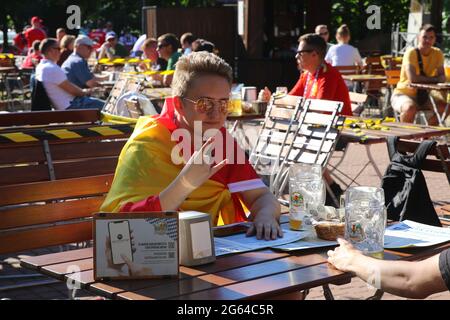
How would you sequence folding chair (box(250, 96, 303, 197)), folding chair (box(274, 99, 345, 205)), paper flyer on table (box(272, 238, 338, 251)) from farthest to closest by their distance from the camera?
folding chair (box(250, 96, 303, 197)) → folding chair (box(274, 99, 345, 205)) → paper flyer on table (box(272, 238, 338, 251))

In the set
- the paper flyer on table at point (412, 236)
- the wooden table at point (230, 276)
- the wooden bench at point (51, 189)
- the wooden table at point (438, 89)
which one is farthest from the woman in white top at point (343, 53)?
the wooden table at point (230, 276)

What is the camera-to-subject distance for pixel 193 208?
12.1 ft

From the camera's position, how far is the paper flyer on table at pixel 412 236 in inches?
129

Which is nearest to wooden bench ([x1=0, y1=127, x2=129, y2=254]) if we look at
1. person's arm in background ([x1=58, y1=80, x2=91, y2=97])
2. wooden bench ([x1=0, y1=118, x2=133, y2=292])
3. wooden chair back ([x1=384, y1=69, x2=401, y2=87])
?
wooden bench ([x1=0, y1=118, x2=133, y2=292])

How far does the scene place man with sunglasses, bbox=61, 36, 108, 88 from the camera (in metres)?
12.2

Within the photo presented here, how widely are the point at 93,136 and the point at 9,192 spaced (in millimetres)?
1735

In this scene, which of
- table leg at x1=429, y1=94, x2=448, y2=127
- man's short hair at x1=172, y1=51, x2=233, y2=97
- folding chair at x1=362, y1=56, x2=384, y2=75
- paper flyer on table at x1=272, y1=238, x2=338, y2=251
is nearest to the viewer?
paper flyer on table at x1=272, y1=238, x2=338, y2=251

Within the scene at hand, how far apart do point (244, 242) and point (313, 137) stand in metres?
4.46

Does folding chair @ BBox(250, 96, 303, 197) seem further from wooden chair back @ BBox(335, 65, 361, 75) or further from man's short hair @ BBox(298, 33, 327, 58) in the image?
wooden chair back @ BBox(335, 65, 361, 75)

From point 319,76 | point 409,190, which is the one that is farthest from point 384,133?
point 409,190

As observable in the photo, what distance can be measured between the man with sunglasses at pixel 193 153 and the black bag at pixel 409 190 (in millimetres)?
1232

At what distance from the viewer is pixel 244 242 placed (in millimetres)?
3354

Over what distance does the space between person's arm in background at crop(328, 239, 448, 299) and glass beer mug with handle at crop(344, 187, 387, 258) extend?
15 centimetres

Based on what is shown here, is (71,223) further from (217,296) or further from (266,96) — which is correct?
(266,96)
